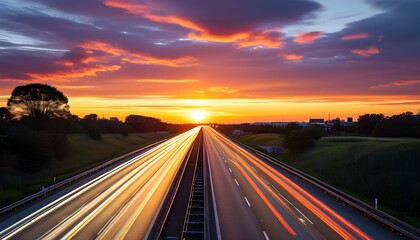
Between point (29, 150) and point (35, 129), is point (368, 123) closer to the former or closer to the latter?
point (35, 129)

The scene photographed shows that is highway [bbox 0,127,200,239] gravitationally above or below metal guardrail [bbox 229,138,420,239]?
below

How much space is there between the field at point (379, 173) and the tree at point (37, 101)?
198ft

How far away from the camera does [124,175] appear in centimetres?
3909

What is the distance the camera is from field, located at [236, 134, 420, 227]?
2984 cm

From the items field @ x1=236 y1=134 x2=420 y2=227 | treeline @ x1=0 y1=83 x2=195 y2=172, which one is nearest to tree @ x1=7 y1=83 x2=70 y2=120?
treeline @ x1=0 y1=83 x2=195 y2=172

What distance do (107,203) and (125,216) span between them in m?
4.04

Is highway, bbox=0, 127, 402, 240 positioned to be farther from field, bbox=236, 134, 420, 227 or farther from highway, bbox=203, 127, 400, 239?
field, bbox=236, 134, 420, 227

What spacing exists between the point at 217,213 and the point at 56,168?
40.7 m

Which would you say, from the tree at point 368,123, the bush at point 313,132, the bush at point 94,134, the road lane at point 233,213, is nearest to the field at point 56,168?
the bush at point 94,134

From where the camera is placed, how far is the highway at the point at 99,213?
1775 cm

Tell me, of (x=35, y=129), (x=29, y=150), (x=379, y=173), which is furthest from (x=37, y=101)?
(x=379, y=173)

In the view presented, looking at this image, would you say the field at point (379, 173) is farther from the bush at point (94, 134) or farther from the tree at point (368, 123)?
the tree at point (368, 123)

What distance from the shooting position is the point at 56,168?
57.0m

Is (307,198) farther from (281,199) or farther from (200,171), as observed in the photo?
(200,171)
